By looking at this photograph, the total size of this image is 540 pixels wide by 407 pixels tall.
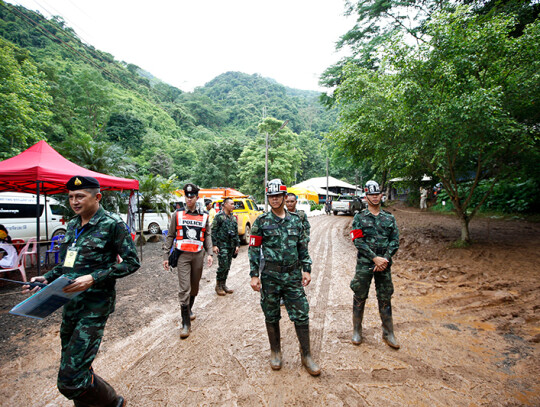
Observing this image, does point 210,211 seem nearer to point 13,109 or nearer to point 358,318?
point 358,318

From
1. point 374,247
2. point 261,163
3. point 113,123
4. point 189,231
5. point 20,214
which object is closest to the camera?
point 374,247

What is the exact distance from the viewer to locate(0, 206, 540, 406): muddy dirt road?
95.7 inches

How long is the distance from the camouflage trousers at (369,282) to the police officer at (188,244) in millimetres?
2234

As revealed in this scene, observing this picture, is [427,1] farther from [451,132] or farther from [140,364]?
[140,364]

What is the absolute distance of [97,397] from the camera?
1.98 metres

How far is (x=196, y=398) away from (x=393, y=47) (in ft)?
27.8

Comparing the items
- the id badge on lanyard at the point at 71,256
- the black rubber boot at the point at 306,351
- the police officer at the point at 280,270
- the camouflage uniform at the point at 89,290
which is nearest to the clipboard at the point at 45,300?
the camouflage uniform at the point at 89,290

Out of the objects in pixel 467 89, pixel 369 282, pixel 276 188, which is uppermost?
pixel 467 89

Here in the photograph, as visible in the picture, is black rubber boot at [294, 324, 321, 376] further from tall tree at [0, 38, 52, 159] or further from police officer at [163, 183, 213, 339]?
tall tree at [0, 38, 52, 159]

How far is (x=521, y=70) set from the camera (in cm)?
572

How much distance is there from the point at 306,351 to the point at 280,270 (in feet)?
3.04

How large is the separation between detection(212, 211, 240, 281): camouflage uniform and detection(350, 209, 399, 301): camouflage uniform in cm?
269

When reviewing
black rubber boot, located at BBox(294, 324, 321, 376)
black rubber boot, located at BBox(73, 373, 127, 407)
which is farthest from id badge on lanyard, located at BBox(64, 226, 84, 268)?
black rubber boot, located at BBox(294, 324, 321, 376)

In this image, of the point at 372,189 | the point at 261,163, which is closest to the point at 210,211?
the point at 372,189
